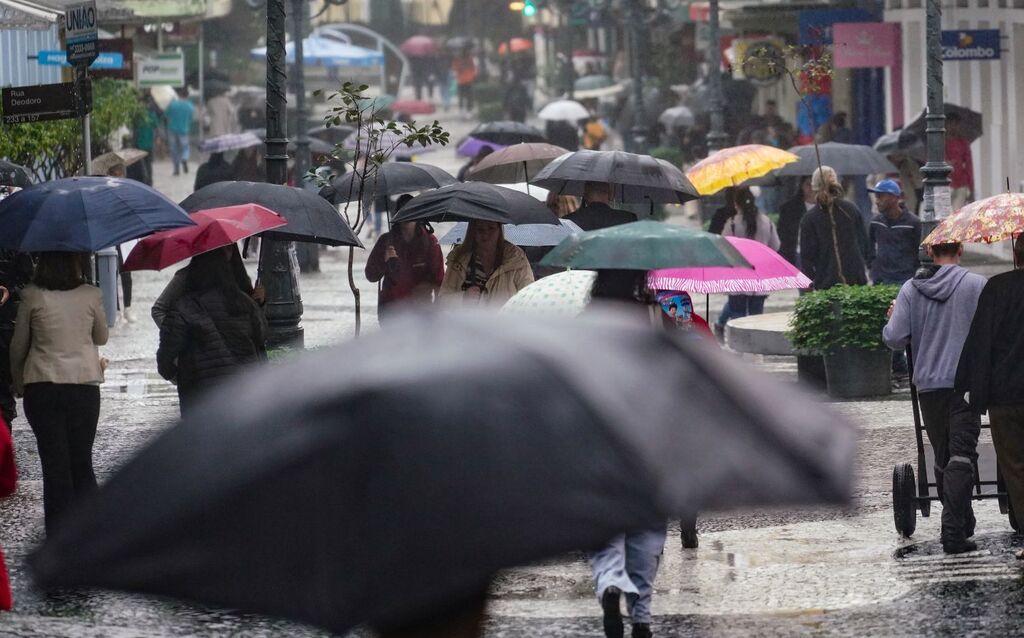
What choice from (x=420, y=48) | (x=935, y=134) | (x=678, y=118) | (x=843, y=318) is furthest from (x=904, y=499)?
(x=420, y=48)

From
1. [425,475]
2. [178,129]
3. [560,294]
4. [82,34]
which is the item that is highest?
[178,129]

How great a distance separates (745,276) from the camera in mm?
9211

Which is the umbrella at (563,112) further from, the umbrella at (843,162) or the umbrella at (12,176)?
the umbrella at (12,176)

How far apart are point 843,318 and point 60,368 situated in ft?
20.7

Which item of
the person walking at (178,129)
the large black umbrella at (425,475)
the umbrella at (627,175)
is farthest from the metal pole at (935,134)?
the person walking at (178,129)

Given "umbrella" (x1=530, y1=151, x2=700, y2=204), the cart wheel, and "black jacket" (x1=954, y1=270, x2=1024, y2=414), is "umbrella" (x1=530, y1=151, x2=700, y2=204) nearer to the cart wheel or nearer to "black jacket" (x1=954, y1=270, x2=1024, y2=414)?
the cart wheel

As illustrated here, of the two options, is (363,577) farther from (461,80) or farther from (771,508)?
(461,80)

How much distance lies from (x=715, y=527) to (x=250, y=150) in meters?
16.0

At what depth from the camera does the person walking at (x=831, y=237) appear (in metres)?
15.1

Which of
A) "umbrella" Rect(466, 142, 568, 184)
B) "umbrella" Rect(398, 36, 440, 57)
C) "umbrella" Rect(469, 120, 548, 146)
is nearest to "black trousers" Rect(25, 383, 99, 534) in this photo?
"umbrella" Rect(466, 142, 568, 184)

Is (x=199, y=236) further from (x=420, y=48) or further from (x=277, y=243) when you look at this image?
(x=420, y=48)

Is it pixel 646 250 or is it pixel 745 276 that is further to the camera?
pixel 745 276

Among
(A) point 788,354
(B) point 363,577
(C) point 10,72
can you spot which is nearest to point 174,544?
(B) point 363,577

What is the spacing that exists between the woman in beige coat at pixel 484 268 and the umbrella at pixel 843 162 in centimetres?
624
